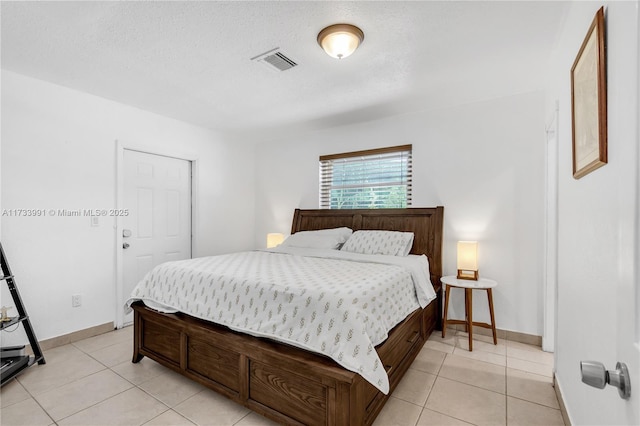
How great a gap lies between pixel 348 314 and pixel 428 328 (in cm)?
181

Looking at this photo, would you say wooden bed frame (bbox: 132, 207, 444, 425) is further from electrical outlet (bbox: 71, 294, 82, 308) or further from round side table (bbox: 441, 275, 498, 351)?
electrical outlet (bbox: 71, 294, 82, 308)

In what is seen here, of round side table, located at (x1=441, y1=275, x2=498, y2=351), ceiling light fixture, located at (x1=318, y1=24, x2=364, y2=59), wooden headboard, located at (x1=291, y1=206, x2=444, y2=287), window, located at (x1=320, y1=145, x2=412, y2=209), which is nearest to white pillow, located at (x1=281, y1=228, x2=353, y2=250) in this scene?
wooden headboard, located at (x1=291, y1=206, x2=444, y2=287)

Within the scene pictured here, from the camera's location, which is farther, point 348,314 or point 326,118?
point 326,118

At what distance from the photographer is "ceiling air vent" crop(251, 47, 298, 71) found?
2309 millimetres

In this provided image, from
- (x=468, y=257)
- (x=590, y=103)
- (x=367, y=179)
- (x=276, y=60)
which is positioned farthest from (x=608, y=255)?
(x=367, y=179)

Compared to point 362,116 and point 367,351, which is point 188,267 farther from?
point 362,116

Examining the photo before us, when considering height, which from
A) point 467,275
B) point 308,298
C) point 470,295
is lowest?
point 470,295

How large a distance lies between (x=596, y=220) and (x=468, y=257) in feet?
6.03

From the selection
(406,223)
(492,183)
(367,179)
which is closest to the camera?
(492,183)

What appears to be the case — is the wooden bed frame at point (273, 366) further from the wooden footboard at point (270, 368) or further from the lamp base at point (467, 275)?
the lamp base at point (467, 275)

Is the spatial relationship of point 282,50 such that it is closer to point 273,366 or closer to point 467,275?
point 273,366

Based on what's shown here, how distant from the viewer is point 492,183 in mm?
3162

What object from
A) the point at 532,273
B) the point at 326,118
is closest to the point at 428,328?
the point at 532,273

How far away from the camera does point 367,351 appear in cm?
153
